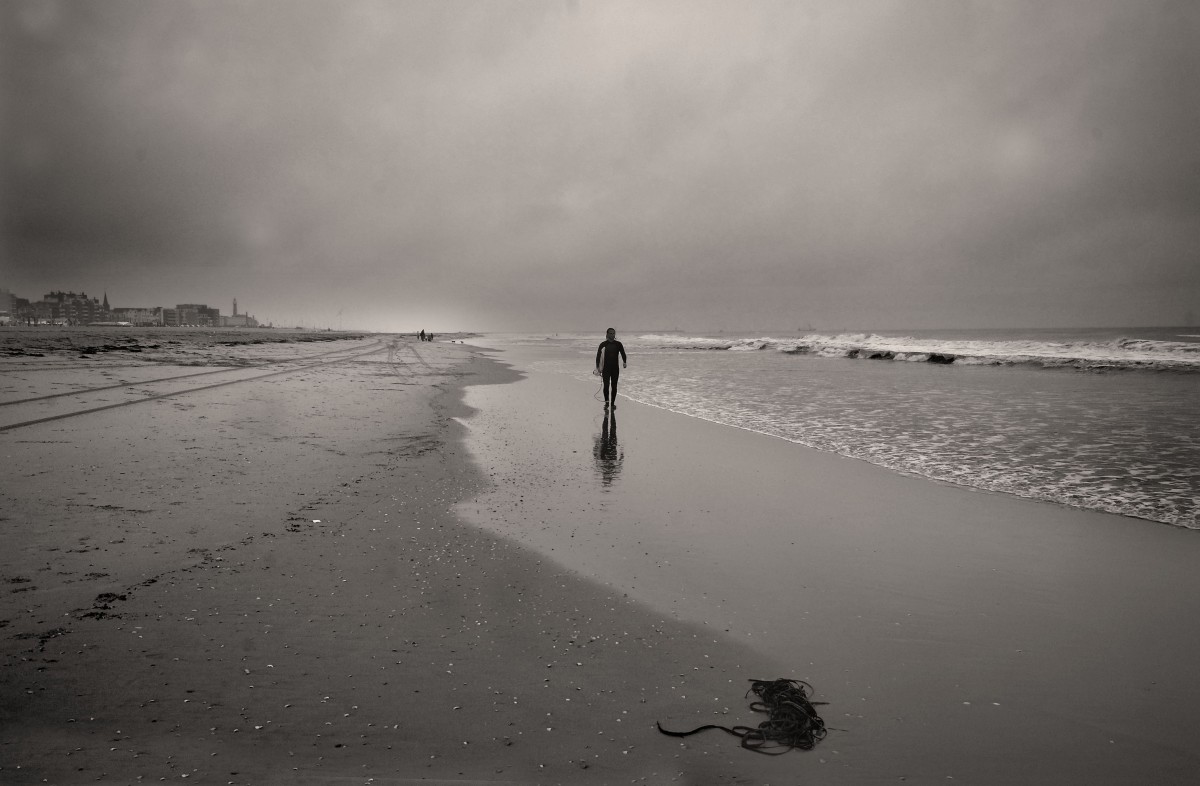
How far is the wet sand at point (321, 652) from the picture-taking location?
295 centimetres

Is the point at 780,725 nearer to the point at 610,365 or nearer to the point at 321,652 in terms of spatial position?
the point at 321,652

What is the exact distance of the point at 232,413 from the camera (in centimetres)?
1404

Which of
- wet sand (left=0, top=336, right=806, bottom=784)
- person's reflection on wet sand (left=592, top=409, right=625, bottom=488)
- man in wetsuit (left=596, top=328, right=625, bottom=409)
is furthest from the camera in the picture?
man in wetsuit (left=596, top=328, right=625, bottom=409)

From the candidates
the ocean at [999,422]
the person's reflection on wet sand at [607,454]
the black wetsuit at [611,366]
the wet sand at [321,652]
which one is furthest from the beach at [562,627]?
the black wetsuit at [611,366]

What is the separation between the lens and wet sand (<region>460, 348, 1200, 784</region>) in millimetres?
3207

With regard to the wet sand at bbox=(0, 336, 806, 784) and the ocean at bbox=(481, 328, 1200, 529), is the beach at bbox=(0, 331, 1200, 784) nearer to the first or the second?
the wet sand at bbox=(0, 336, 806, 784)

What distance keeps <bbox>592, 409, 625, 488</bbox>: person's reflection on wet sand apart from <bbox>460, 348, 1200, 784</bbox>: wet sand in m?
0.17

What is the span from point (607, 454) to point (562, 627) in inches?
265

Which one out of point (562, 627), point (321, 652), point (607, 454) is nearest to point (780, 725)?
point (562, 627)

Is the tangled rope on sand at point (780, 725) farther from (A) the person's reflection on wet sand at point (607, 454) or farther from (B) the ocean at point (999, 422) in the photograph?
(B) the ocean at point (999, 422)

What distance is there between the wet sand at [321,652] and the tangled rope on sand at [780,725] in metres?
0.08

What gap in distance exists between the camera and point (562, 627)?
436cm

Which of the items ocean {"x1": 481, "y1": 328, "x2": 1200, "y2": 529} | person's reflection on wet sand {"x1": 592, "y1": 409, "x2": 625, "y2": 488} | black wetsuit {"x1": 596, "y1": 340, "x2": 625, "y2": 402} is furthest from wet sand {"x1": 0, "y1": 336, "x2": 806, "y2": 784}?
black wetsuit {"x1": 596, "y1": 340, "x2": 625, "y2": 402}

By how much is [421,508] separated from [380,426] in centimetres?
664
